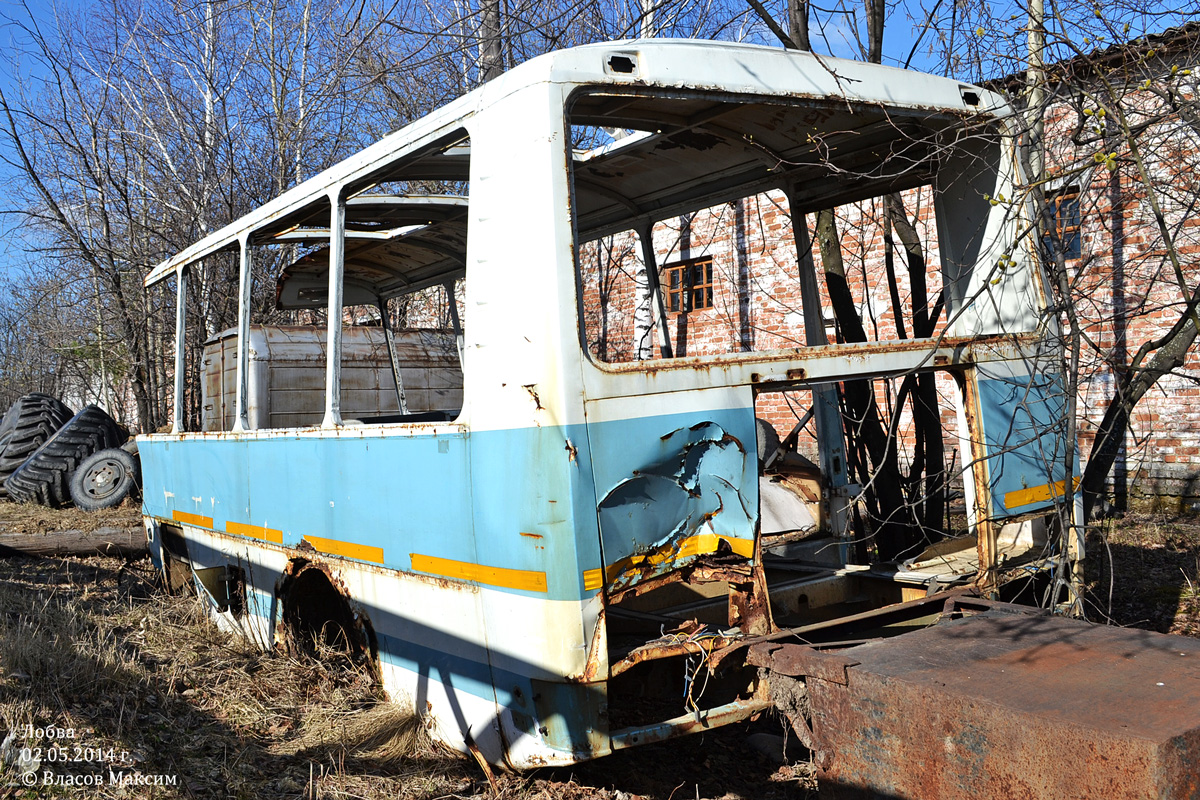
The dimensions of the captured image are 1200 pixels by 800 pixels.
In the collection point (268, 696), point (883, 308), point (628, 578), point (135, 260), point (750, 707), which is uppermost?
point (135, 260)

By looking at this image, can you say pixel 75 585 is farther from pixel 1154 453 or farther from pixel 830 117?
pixel 1154 453

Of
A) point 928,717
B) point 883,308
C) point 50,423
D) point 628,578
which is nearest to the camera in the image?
point 928,717

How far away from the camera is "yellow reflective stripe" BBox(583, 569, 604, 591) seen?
3014mm

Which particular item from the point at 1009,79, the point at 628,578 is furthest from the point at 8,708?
the point at 1009,79

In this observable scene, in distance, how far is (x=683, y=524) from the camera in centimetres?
324

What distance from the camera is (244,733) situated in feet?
14.3

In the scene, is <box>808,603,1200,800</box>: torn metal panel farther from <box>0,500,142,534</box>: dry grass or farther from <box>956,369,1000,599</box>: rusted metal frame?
<box>0,500,142,534</box>: dry grass

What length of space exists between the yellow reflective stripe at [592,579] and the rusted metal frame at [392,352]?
427 cm

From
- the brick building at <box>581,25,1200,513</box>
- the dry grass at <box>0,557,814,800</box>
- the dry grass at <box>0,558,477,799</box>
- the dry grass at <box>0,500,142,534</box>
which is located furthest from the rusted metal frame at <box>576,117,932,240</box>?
the dry grass at <box>0,500,142,534</box>

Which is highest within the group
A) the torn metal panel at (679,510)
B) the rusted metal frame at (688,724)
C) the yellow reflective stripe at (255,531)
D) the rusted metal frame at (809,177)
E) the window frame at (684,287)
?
the window frame at (684,287)

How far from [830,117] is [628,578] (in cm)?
220

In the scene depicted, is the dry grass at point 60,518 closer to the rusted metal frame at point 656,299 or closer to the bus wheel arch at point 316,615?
the bus wheel arch at point 316,615

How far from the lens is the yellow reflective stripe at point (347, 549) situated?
4.06m

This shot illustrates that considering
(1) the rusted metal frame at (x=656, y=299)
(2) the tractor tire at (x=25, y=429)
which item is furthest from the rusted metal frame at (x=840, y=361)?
(2) the tractor tire at (x=25, y=429)
